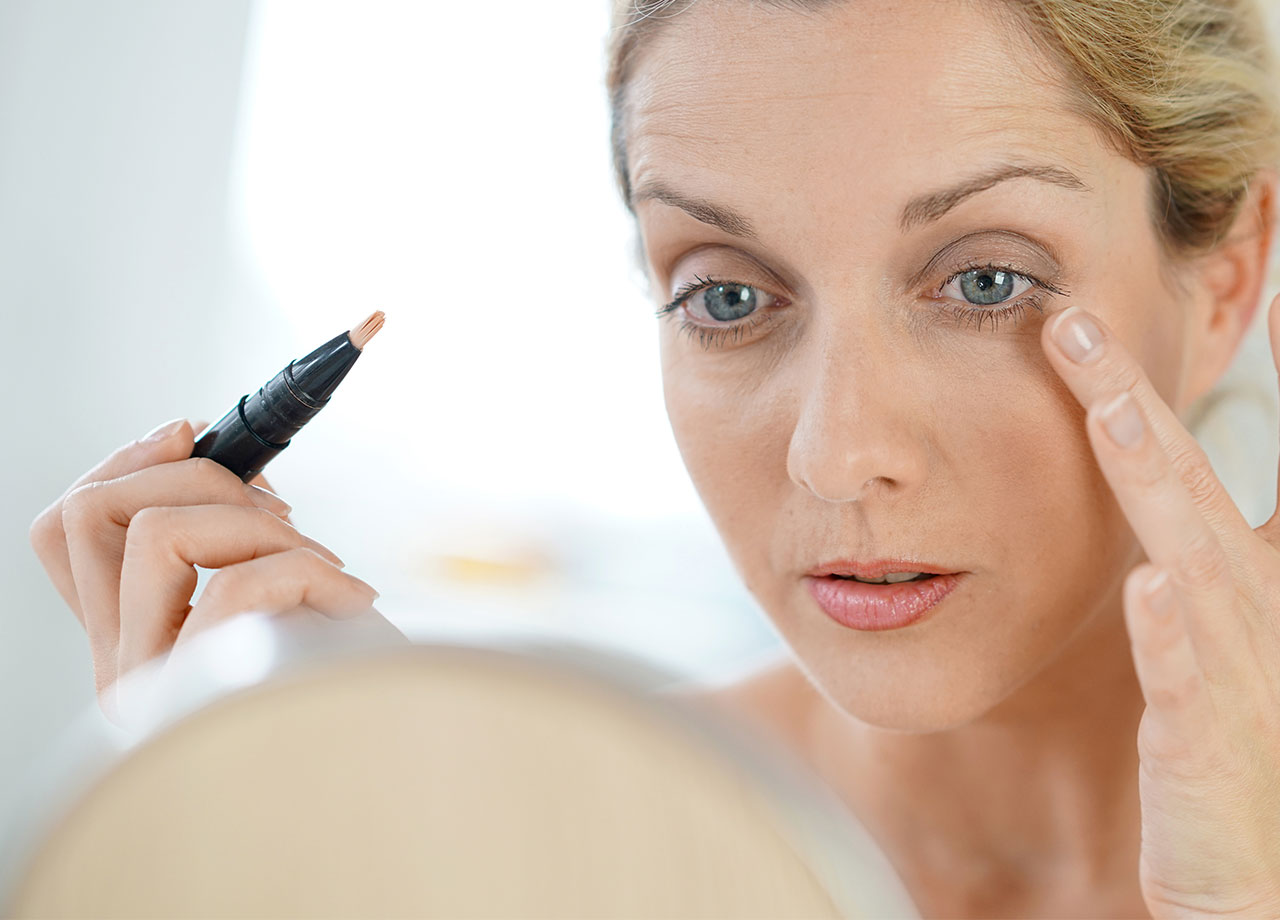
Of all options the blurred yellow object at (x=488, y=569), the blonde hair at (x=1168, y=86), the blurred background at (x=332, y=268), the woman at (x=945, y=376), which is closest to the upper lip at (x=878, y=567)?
the woman at (x=945, y=376)

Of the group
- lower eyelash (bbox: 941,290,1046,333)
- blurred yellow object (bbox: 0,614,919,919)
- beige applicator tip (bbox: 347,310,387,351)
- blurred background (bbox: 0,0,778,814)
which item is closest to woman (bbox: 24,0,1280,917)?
lower eyelash (bbox: 941,290,1046,333)

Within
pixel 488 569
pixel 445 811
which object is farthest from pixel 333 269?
pixel 445 811

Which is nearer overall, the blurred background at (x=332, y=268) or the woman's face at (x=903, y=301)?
the woman's face at (x=903, y=301)

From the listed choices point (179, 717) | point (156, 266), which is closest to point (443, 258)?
point (156, 266)

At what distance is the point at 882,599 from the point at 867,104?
0.28 metres

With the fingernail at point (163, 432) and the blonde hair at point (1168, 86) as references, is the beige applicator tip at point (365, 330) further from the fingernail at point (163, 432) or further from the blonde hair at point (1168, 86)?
the blonde hair at point (1168, 86)

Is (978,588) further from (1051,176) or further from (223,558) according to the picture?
(223,558)

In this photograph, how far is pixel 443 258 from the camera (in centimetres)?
187

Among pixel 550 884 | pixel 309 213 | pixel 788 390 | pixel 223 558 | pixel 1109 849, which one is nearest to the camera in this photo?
pixel 550 884

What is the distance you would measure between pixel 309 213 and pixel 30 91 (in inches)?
16.5

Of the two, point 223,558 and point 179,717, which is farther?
point 223,558

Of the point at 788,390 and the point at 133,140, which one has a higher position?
the point at 133,140

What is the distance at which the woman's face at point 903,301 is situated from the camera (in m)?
0.62

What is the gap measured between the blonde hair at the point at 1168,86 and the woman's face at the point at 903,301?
0.02m
